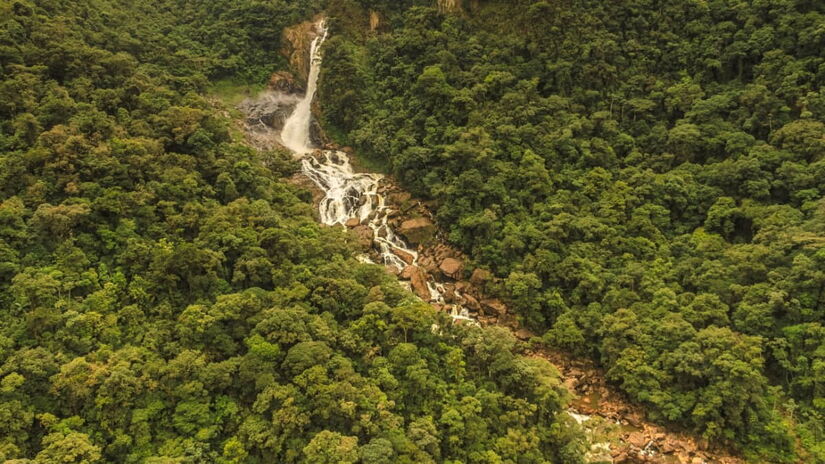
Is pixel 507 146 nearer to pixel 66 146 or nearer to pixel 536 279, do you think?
pixel 536 279

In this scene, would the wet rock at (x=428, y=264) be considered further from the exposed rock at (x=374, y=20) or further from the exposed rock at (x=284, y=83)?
the exposed rock at (x=374, y=20)

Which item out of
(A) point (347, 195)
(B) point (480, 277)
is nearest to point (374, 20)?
(A) point (347, 195)

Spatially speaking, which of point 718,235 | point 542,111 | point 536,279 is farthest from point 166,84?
point 718,235

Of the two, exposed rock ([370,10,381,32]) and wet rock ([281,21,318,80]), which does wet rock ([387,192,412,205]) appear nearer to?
wet rock ([281,21,318,80])

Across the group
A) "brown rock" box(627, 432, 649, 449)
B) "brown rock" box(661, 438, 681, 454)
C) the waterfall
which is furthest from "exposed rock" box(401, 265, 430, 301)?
the waterfall

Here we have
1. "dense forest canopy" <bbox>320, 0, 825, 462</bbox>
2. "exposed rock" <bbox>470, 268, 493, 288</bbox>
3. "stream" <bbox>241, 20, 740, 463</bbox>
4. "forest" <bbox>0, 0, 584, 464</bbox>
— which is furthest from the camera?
"exposed rock" <bbox>470, 268, 493, 288</bbox>

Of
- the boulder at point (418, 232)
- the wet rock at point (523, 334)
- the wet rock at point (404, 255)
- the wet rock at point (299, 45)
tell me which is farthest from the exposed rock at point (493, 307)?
the wet rock at point (299, 45)
